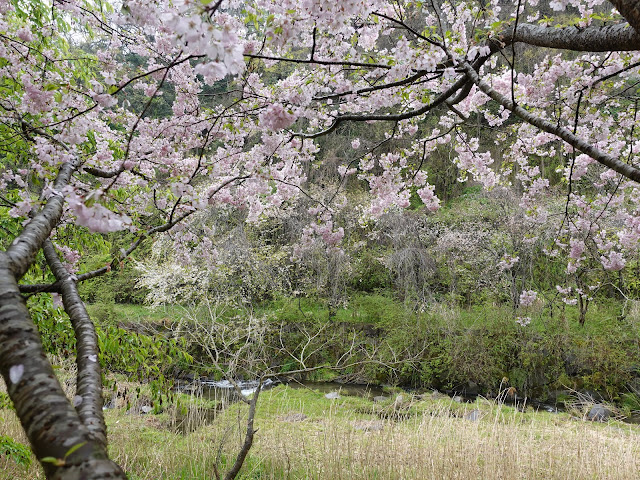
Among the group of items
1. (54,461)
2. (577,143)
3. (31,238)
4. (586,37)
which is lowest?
(54,461)

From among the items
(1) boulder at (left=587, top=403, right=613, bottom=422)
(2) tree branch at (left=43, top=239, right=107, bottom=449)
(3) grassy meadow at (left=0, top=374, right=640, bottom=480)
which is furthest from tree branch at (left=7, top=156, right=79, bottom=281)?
(1) boulder at (left=587, top=403, right=613, bottom=422)

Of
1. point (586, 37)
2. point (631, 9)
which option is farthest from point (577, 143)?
point (631, 9)

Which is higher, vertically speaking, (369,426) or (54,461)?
(54,461)

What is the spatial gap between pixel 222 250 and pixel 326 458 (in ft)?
20.0

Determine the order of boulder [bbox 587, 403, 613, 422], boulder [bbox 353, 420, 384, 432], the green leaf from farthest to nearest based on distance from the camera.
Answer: boulder [bbox 587, 403, 613, 422] → boulder [bbox 353, 420, 384, 432] → the green leaf

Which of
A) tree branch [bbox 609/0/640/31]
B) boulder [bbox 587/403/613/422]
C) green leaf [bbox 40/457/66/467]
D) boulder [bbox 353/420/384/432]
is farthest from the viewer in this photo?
boulder [bbox 587/403/613/422]

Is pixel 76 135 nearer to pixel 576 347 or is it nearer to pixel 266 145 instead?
pixel 266 145

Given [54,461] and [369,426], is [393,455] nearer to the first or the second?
[369,426]

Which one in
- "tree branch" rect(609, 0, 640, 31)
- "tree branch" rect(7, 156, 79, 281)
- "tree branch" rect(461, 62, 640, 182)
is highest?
"tree branch" rect(609, 0, 640, 31)

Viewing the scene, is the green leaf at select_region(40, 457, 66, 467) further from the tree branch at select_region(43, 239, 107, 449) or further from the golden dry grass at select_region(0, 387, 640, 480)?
the golden dry grass at select_region(0, 387, 640, 480)

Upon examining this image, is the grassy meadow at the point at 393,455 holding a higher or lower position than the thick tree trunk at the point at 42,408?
lower

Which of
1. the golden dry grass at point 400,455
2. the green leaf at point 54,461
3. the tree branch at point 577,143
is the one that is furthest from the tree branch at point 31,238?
the golden dry grass at point 400,455

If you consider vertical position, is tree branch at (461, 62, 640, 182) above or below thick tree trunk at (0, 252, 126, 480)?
above

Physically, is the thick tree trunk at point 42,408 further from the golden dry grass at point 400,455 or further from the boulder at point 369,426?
the boulder at point 369,426
